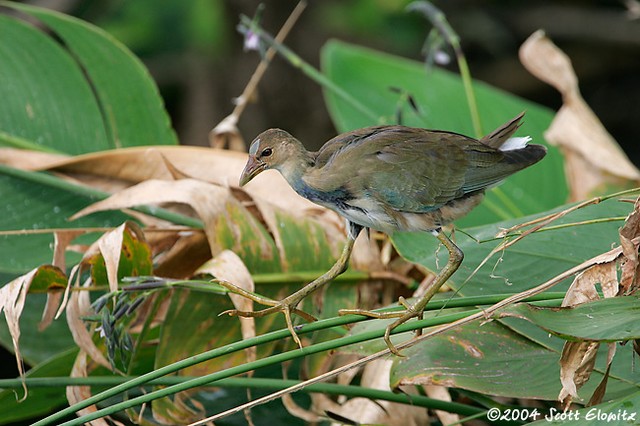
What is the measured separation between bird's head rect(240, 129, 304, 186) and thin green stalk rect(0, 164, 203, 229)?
0.43m

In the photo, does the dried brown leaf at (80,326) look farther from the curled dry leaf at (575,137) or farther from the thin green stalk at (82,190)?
the curled dry leaf at (575,137)

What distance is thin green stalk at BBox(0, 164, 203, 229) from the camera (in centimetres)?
172

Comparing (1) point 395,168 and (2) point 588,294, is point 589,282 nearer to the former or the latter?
(2) point 588,294

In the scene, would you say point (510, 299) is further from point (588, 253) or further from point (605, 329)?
point (588, 253)

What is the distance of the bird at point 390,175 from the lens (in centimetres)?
126

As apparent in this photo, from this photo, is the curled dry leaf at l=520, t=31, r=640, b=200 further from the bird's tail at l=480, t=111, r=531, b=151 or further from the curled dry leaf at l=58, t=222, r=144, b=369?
the curled dry leaf at l=58, t=222, r=144, b=369

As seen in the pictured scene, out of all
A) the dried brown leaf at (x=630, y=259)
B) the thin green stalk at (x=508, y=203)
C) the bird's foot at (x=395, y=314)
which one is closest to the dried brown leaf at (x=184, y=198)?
the bird's foot at (x=395, y=314)

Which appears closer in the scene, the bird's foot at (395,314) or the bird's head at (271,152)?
the bird's foot at (395,314)

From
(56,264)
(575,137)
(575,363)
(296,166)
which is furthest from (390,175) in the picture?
(575,137)

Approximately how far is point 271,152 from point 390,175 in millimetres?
174

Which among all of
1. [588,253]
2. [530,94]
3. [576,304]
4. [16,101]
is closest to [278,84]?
[530,94]

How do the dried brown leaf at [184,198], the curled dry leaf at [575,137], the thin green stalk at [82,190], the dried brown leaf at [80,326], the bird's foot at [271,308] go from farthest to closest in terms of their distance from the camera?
the curled dry leaf at [575,137]
the thin green stalk at [82,190]
the dried brown leaf at [184,198]
the dried brown leaf at [80,326]
the bird's foot at [271,308]

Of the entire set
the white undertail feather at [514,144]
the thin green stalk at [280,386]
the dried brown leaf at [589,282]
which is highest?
the white undertail feather at [514,144]

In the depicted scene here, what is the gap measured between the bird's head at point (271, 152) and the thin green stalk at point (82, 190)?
1.42 ft
